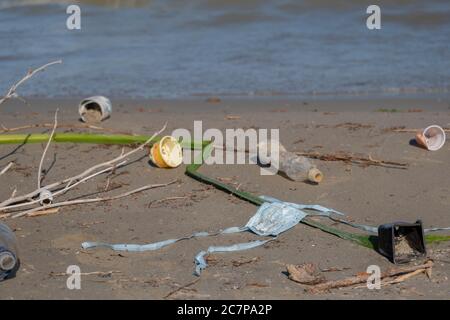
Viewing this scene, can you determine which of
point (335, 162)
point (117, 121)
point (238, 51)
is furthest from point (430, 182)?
point (238, 51)

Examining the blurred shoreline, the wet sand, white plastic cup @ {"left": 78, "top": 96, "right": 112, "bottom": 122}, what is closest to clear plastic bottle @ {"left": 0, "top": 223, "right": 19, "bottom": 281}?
the wet sand

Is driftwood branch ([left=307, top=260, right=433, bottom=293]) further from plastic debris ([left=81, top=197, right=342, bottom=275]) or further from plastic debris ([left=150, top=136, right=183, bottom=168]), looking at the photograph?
plastic debris ([left=150, top=136, right=183, bottom=168])

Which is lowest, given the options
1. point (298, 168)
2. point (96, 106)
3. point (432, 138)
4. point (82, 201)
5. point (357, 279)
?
point (357, 279)

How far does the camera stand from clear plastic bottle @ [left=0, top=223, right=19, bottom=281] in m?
3.78

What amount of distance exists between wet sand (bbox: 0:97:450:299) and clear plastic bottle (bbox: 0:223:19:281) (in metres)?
0.06

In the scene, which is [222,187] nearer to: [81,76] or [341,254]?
[341,254]

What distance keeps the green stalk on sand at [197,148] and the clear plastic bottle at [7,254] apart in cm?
161

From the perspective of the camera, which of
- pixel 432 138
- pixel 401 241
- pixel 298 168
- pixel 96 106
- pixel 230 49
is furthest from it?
pixel 230 49

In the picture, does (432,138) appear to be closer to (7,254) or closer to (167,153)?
(167,153)

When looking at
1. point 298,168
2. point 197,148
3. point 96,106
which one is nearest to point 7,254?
point 298,168

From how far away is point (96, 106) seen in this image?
7387 millimetres

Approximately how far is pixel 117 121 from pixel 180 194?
7.67 ft

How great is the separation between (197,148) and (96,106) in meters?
1.75

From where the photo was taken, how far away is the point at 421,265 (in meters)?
4.00
